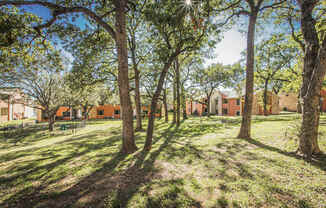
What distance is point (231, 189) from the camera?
338 cm

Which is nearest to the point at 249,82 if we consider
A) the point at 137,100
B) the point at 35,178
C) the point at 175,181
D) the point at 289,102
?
the point at 175,181

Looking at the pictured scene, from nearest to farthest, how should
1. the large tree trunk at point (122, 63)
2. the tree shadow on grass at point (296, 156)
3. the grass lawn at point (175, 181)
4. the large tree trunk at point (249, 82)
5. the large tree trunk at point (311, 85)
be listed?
the grass lawn at point (175, 181) < the tree shadow on grass at point (296, 156) < the large tree trunk at point (311, 85) < the large tree trunk at point (122, 63) < the large tree trunk at point (249, 82)

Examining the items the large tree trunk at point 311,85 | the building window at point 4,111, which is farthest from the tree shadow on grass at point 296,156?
the building window at point 4,111

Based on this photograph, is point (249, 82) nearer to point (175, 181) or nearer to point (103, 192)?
point (175, 181)

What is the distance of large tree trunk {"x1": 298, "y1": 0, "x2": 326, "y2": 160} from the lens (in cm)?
464

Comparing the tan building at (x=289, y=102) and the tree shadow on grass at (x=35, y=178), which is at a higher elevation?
the tan building at (x=289, y=102)

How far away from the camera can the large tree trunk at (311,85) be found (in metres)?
4.64

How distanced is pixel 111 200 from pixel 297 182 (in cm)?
473

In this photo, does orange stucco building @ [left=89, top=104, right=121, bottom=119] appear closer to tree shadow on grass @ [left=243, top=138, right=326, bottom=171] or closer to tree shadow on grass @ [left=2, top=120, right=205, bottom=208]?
tree shadow on grass @ [left=2, top=120, right=205, bottom=208]

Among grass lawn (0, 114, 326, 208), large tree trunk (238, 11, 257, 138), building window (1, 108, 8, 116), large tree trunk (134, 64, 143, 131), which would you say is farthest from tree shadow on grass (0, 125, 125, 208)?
building window (1, 108, 8, 116)

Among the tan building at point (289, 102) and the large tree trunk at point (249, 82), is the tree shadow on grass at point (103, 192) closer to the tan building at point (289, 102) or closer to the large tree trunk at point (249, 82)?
the large tree trunk at point (249, 82)

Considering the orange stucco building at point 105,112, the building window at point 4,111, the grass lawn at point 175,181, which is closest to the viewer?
the grass lawn at point 175,181

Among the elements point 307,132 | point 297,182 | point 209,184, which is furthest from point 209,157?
point 307,132

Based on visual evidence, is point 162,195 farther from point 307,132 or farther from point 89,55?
point 89,55
